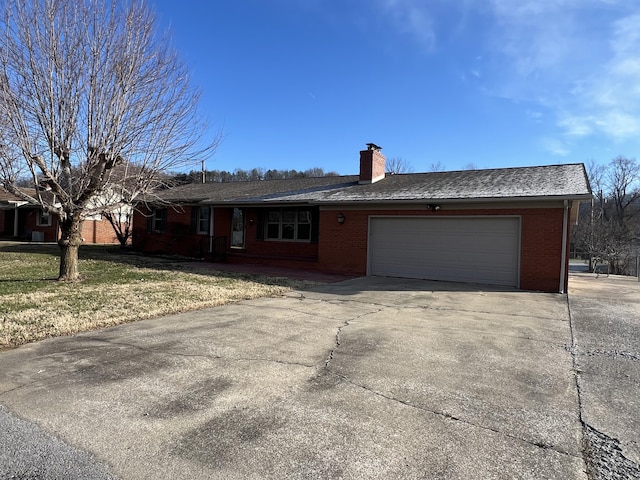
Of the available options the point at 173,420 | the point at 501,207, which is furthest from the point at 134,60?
the point at 501,207

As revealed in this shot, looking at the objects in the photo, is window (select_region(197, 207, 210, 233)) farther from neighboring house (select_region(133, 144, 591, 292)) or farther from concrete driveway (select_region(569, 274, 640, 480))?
concrete driveway (select_region(569, 274, 640, 480))

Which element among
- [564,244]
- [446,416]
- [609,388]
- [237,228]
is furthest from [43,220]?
[609,388]

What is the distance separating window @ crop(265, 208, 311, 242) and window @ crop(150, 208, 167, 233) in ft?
20.4

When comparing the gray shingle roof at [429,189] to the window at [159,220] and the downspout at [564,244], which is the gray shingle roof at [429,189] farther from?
the window at [159,220]

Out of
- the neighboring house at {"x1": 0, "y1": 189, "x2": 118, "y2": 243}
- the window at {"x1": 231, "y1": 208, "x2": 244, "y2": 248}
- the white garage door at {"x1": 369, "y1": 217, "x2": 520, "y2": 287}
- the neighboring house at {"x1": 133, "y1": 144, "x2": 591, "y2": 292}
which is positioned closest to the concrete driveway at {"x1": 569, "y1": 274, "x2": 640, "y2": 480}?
the neighboring house at {"x1": 133, "y1": 144, "x2": 591, "y2": 292}

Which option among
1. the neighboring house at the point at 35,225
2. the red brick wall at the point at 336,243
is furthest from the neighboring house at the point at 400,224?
the neighboring house at the point at 35,225

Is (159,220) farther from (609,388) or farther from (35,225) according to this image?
(609,388)

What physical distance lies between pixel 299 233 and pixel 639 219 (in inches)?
1943

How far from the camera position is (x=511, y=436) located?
9.89ft

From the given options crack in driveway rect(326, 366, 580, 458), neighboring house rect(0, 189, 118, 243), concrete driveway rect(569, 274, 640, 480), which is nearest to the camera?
concrete driveway rect(569, 274, 640, 480)

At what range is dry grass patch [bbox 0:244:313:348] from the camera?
6.06 m

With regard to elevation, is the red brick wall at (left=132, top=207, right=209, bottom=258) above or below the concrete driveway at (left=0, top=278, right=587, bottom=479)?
above

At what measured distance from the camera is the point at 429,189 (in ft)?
44.3

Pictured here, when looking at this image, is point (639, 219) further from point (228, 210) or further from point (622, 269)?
point (228, 210)
